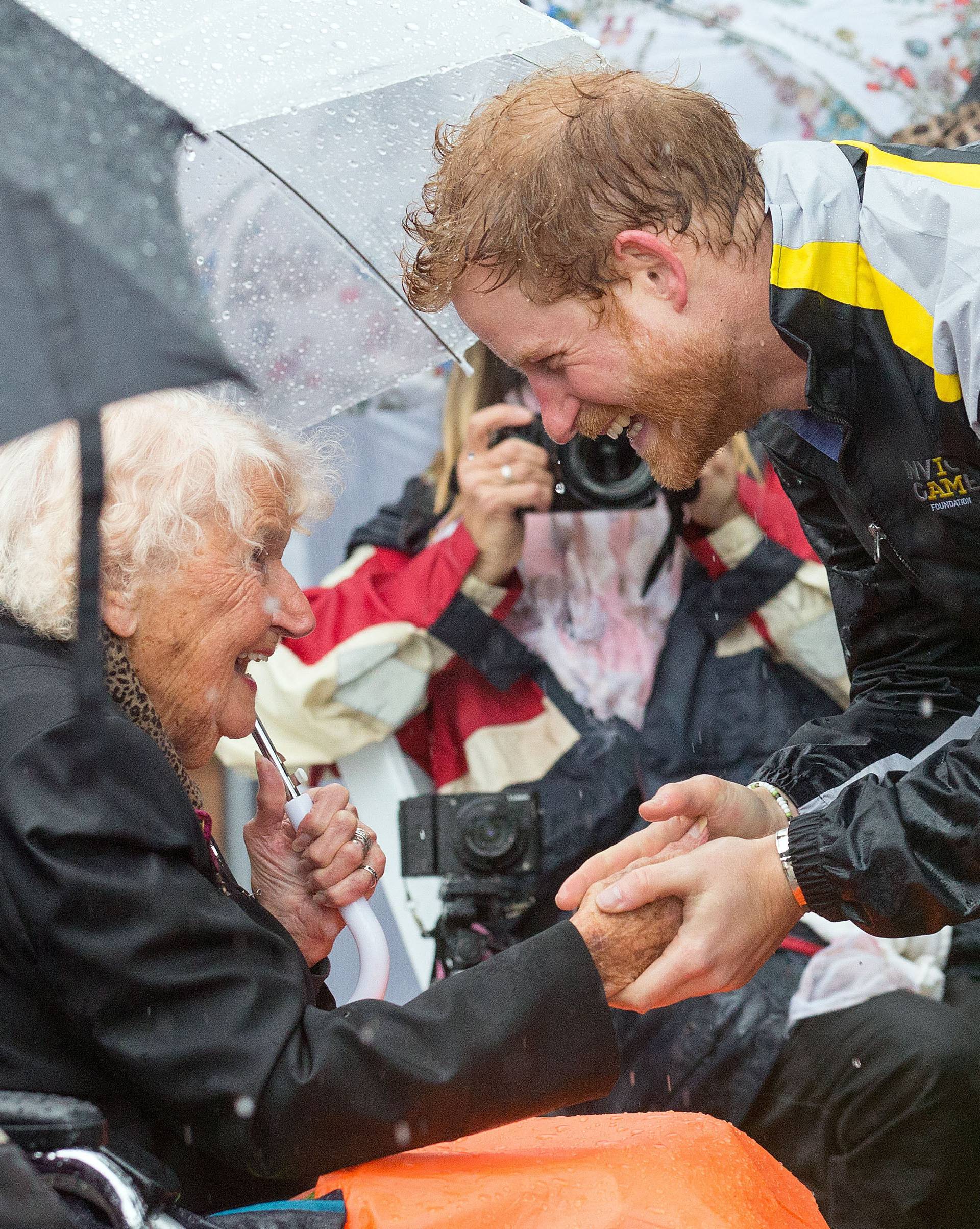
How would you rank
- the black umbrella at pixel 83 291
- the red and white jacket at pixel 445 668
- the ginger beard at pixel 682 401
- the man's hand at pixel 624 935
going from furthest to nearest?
the red and white jacket at pixel 445 668, the ginger beard at pixel 682 401, the man's hand at pixel 624 935, the black umbrella at pixel 83 291

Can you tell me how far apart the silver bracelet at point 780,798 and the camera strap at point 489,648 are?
1254 millimetres

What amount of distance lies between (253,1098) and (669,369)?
1252 millimetres

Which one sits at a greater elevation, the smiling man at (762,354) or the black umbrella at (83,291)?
the black umbrella at (83,291)

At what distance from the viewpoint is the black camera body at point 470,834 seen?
3322mm

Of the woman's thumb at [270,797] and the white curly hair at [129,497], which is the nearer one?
the white curly hair at [129,497]

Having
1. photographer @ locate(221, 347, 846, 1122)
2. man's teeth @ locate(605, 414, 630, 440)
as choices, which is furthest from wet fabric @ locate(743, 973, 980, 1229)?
man's teeth @ locate(605, 414, 630, 440)

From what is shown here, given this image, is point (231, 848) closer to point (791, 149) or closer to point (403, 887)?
point (403, 887)

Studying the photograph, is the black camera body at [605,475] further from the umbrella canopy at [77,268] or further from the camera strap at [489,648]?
the umbrella canopy at [77,268]

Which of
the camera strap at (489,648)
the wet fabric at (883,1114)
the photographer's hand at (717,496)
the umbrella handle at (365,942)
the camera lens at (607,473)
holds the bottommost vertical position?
the wet fabric at (883,1114)

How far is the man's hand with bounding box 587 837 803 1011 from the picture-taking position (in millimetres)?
2006

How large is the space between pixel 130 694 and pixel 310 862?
602 millimetres

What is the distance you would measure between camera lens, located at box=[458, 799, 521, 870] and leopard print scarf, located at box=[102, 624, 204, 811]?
150cm

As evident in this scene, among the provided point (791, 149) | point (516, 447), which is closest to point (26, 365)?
point (791, 149)

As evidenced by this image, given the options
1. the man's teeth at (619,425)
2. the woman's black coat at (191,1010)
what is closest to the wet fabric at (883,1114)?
the woman's black coat at (191,1010)
